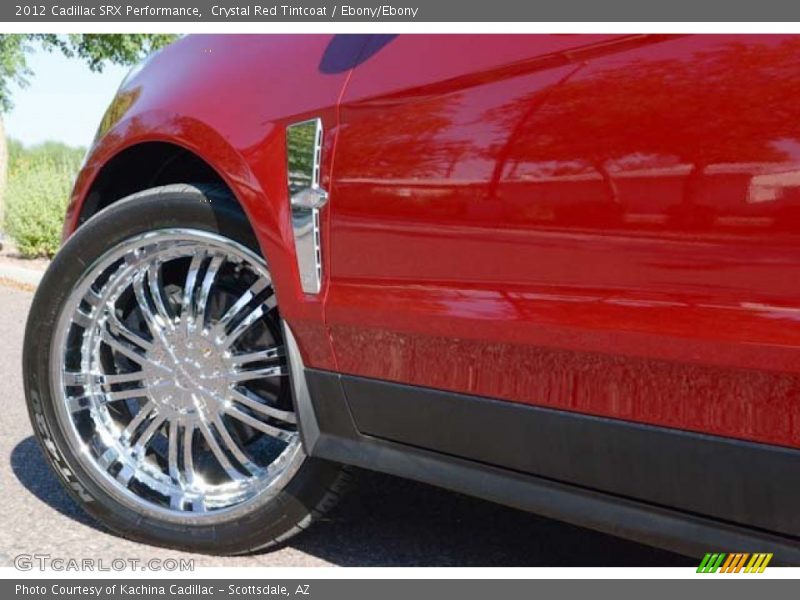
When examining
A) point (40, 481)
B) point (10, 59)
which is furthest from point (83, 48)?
point (40, 481)

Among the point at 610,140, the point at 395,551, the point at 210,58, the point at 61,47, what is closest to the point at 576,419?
the point at 610,140

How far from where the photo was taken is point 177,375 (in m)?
2.65

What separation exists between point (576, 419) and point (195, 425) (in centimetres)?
113

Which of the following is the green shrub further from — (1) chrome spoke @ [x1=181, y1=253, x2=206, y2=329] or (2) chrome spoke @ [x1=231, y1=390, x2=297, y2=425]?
(2) chrome spoke @ [x1=231, y1=390, x2=297, y2=425]

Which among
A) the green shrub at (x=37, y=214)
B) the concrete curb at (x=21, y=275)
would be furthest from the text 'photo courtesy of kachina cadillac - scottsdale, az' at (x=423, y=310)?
the green shrub at (x=37, y=214)

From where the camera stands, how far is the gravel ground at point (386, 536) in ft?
8.54


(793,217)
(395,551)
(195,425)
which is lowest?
(395,551)

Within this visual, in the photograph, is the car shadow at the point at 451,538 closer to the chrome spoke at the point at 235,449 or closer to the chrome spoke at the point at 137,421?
the chrome spoke at the point at 235,449

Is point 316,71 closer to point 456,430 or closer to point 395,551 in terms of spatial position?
point 456,430

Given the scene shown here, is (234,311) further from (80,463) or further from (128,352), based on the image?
(80,463)

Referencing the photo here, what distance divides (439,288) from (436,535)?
38.3 inches

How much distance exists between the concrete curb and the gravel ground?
6932mm

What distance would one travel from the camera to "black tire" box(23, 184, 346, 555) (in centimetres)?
251

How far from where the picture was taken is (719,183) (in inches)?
64.6
